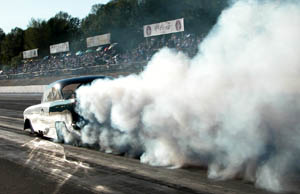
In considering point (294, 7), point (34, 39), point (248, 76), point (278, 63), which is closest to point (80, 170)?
point (248, 76)

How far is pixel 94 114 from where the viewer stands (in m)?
8.02

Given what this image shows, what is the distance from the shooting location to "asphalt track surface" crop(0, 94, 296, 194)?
16.8ft

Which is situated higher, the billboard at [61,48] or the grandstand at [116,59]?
the billboard at [61,48]

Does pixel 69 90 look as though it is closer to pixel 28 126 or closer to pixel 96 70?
pixel 28 126

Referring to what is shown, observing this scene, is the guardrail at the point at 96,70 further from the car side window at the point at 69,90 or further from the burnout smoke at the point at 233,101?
the burnout smoke at the point at 233,101

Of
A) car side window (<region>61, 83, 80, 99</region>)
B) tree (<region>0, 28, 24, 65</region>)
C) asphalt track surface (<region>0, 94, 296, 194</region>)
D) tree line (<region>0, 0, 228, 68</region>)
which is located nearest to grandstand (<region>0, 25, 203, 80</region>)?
tree line (<region>0, 0, 228, 68</region>)

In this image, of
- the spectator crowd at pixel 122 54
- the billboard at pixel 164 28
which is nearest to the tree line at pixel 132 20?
the billboard at pixel 164 28

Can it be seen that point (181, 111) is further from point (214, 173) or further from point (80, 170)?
point (80, 170)

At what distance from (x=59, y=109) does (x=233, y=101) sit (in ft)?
17.2

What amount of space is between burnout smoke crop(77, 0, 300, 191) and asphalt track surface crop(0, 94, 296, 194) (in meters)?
0.31

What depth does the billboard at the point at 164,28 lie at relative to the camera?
104 ft

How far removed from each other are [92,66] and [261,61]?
2954 cm

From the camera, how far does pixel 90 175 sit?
634 centimetres

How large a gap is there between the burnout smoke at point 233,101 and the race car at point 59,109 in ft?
7.40
